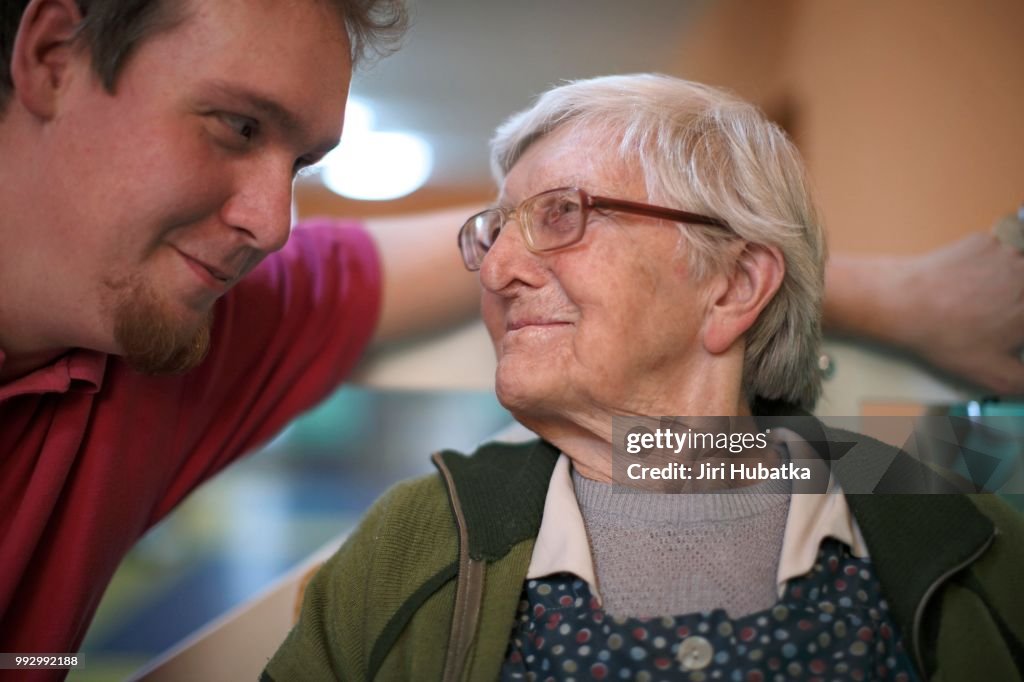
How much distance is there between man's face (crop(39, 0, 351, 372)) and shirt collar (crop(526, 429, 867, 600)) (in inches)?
18.8

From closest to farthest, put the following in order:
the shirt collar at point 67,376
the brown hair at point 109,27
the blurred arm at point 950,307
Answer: the brown hair at point 109,27 → the shirt collar at point 67,376 → the blurred arm at point 950,307

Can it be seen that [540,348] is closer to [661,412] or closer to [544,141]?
[661,412]

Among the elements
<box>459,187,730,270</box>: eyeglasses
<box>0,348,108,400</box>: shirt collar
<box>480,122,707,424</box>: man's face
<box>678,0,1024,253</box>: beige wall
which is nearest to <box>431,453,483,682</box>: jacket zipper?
<box>480,122,707,424</box>: man's face

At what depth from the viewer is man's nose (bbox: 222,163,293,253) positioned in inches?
38.6

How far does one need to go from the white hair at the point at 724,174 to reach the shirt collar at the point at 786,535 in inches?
7.8

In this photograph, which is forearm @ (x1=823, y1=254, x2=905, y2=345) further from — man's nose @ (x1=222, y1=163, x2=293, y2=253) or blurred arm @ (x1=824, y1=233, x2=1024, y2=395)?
man's nose @ (x1=222, y1=163, x2=293, y2=253)

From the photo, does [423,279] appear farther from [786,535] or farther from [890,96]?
[890,96]

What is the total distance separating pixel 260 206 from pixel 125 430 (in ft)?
1.21

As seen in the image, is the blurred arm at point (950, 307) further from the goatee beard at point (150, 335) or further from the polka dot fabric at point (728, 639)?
the goatee beard at point (150, 335)

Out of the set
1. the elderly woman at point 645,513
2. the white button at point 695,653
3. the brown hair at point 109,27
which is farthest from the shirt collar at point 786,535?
the brown hair at point 109,27

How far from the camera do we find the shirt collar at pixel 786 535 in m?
0.99

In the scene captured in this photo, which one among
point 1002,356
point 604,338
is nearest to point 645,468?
point 604,338

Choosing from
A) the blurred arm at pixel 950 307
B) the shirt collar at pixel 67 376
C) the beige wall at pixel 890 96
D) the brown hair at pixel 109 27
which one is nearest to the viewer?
the brown hair at pixel 109 27

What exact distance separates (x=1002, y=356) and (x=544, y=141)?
0.86 meters
